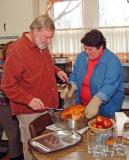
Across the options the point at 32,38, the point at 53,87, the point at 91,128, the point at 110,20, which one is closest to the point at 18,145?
the point at 53,87

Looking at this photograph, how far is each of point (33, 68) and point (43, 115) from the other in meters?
0.32

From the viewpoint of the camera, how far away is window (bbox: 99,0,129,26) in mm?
3928

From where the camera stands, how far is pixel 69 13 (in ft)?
13.6

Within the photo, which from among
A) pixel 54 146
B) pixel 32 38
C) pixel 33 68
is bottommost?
pixel 54 146

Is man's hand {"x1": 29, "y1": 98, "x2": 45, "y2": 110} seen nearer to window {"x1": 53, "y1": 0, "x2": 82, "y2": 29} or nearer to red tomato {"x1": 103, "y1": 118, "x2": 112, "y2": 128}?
red tomato {"x1": 103, "y1": 118, "x2": 112, "y2": 128}

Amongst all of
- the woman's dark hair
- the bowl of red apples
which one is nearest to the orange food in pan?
the bowl of red apples

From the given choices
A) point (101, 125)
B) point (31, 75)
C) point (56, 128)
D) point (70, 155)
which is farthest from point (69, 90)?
point (70, 155)

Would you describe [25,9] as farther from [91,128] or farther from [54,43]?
[91,128]


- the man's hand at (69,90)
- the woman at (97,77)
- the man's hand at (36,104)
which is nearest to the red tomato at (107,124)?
the woman at (97,77)

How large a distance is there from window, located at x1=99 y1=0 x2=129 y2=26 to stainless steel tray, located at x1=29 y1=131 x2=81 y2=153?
2.43 m

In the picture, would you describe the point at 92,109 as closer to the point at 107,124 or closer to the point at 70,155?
the point at 107,124

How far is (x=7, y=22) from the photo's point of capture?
13.4ft

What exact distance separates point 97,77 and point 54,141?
713 mm

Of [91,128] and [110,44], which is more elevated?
[110,44]
